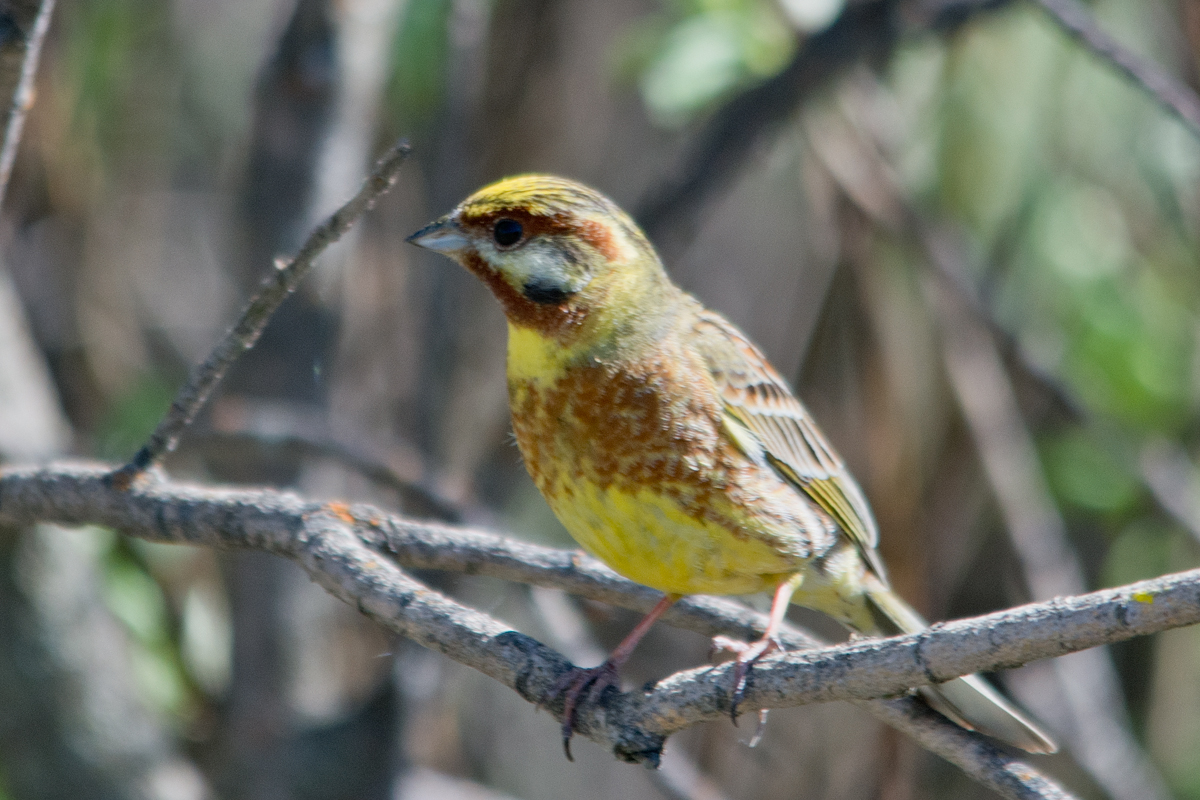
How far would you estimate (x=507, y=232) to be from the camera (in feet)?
10.5

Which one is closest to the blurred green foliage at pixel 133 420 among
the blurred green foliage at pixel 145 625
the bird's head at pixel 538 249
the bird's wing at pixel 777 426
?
the blurred green foliage at pixel 145 625

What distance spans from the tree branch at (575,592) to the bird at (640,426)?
0.58ft

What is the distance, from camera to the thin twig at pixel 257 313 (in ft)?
7.48

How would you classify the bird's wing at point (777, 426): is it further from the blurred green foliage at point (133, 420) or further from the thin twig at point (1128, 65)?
the blurred green foliage at point (133, 420)

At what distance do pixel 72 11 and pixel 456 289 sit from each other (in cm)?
200

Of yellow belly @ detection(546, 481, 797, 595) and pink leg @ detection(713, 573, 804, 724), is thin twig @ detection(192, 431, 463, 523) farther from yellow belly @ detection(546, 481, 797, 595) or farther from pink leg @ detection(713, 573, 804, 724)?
pink leg @ detection(713, 573, 804, 724)

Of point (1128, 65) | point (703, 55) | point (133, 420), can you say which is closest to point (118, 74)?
point (133, 420)

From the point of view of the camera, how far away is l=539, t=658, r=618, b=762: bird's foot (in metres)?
2.53

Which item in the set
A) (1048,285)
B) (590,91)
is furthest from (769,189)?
(1048,285)

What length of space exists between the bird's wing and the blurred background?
36.6 inches

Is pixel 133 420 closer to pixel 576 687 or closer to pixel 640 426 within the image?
pixel 640 426

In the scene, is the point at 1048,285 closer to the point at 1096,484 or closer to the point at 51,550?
the point at 1096,484

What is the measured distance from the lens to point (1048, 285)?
16.9 feet

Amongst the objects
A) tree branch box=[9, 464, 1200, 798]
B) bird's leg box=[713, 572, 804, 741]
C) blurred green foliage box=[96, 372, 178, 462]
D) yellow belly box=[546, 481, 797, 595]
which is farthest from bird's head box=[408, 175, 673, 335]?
blurred green foliage box=[96, 372, 178, 462]
